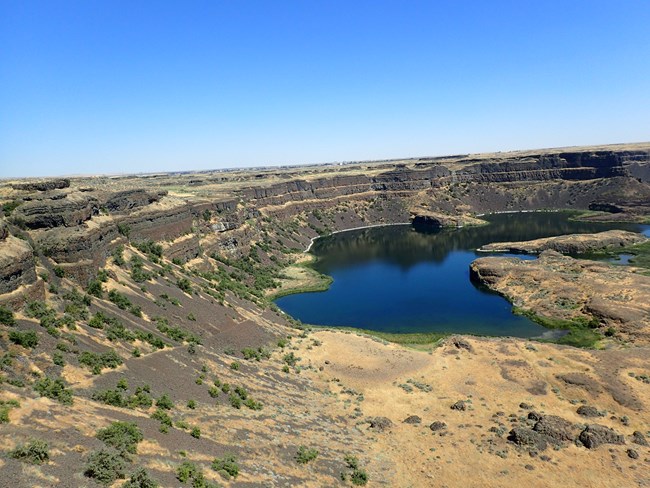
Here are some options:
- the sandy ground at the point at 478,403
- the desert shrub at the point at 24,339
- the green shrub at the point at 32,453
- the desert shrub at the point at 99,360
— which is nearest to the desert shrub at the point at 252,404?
the sandy ground at the point at 478,403

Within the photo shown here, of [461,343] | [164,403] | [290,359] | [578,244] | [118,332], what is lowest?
[461,343]

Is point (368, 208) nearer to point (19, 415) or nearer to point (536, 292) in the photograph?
point (536, 292)

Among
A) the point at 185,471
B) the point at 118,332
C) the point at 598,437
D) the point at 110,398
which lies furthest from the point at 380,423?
the point at 118,332

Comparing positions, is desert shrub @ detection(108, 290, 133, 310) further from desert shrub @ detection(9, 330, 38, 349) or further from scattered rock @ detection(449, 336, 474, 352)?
scattered rock @ detection(449, 336, 474, 352)

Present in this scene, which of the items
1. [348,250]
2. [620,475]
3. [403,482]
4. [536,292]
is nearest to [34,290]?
[403,482]

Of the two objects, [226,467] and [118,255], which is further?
[118,255]

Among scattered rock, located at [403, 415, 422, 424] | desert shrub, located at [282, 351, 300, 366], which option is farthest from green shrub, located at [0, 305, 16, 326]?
scattered rock, located at [403, 415, 422, 424]

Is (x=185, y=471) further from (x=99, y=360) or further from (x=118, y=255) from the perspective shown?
(x=118, y=255)
